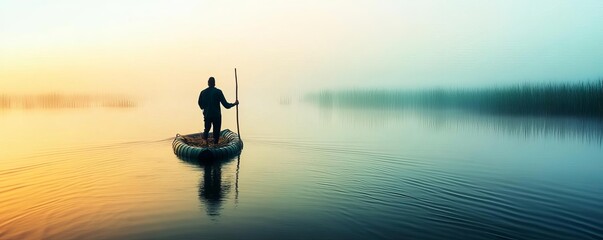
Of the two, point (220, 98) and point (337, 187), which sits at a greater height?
point (220, 98)

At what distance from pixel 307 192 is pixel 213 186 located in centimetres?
211

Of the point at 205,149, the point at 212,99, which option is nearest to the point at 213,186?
the point at 205,149

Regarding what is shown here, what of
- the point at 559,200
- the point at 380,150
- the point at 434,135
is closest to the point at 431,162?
the point at 380,150

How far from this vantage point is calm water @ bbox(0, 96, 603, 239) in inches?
253

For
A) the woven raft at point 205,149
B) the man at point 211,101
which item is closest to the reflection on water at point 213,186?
the woven raft at point 205,149

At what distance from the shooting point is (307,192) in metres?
8.89

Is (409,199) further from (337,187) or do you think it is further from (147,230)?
(147,230)

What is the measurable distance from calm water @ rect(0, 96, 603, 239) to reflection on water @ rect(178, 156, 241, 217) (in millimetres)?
30

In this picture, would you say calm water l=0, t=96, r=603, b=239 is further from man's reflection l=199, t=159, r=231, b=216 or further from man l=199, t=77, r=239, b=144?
man l=199, t=77, r=239, b=144

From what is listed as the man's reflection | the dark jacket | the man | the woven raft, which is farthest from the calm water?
the dark jacket

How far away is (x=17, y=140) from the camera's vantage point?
61.9 feet

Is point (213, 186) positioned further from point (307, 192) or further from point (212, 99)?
point (212, 99)

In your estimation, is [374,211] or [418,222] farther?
[374,211]

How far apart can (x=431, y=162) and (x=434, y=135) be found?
890 centimetres
